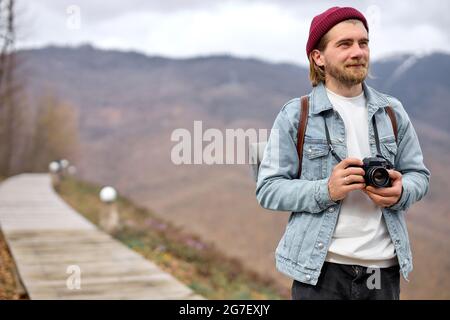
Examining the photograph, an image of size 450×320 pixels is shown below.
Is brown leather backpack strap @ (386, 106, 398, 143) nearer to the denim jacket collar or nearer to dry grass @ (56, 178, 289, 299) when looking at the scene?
the denim jacket collar

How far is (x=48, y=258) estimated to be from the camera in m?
6.41

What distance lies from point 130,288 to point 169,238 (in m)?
4.80

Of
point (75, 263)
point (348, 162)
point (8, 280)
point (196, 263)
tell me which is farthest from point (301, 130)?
point (196, 263)

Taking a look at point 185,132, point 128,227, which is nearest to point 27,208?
point 128,227

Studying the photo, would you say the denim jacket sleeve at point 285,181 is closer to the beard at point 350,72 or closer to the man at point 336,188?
the man at point 336,188

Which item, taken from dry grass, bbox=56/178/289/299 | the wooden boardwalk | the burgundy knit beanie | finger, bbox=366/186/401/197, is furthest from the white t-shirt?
dry grass, bbox=56/178/289/299

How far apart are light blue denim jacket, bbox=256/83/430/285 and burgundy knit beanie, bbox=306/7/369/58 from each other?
0.19 metres

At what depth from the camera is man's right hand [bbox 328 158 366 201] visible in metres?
1.94

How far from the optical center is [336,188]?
1960 mm

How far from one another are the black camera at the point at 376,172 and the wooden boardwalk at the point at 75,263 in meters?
2.97

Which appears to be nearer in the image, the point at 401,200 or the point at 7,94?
the point at 401,200

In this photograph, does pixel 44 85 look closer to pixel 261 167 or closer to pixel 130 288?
pixel 130 288

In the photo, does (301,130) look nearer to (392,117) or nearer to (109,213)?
(392,117)

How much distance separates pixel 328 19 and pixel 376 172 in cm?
57
